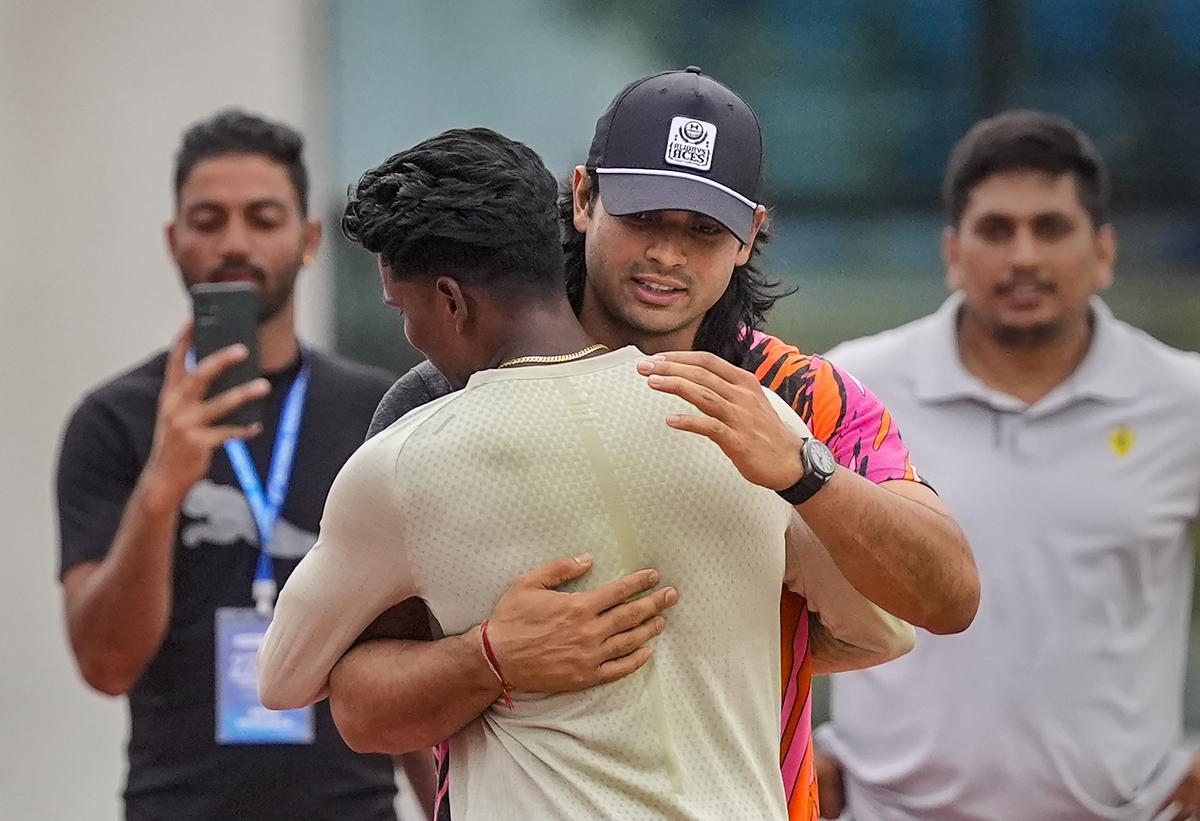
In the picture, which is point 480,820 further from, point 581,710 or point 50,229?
point 50,229

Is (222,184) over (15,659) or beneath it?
over

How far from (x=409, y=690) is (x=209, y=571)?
5.40ft

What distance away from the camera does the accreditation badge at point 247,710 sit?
378cm

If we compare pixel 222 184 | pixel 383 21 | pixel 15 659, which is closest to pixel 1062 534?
pixel 222 184

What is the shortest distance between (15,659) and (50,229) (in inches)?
50.3

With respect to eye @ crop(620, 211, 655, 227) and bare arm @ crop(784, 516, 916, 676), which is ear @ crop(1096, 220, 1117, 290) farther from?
eye @ crop(620, 211, 655, 227)

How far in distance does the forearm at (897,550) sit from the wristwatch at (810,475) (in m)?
0.01

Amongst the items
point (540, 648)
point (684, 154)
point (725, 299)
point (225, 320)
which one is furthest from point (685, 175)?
point (225, 320)

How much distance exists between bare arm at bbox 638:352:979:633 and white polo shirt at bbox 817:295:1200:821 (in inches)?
57.9

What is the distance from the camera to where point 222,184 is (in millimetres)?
4207

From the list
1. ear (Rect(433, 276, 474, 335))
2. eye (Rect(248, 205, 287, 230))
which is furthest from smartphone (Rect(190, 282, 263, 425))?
ear (Rect(433, 276, 474, 335))

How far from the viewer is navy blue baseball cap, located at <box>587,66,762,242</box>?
2.50 metres

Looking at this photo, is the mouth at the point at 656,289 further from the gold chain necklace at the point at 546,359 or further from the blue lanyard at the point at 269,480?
the blue lanyard at the point at 269,480

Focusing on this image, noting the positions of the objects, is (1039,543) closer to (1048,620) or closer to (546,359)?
(1048,620)
